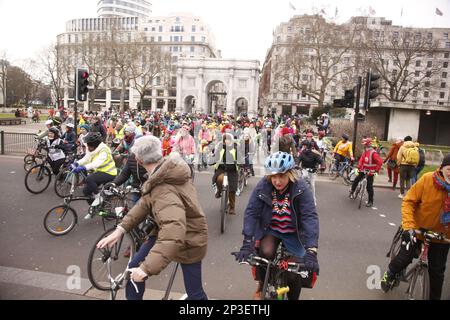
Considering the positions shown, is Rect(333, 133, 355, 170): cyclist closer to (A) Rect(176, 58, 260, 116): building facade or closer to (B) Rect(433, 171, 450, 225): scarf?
(B) Rect(433, 171, 450, 225): scarf

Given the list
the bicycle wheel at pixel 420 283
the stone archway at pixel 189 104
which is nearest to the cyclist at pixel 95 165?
the bicycle wheel at pixel 420 283

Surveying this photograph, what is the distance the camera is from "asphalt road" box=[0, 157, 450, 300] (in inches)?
160

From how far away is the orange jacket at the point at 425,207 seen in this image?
3.42 meters

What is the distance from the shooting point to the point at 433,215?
3463 mm

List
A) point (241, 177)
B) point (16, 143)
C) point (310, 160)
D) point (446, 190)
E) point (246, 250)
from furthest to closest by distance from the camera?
point (16, 143) → point (241, 177) → point (310, 160) → point (446, 190) → point (246, 250)

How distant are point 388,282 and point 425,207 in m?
1.18

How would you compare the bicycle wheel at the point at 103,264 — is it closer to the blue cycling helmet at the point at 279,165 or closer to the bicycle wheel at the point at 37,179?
the blue cycling helmet at the point at 279,165

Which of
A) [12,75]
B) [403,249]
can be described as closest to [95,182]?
[403,249]

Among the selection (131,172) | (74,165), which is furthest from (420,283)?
(74,165)

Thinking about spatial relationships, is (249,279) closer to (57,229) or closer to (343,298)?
(343,298)

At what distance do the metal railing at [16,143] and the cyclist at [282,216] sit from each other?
14055 millimetres

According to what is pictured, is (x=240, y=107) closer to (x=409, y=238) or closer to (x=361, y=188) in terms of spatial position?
(x=361, y=188)

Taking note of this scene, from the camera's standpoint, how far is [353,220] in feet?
24.2
